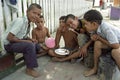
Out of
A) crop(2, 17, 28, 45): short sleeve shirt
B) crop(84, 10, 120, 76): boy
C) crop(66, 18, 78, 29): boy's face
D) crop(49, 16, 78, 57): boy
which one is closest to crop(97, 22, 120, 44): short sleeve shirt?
crop(84, 10, 120, 76): boy

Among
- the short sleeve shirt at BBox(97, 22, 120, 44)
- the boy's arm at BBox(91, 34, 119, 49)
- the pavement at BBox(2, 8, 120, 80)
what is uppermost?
the short sleeve shirt at BBox(97, 22, 120, 44)

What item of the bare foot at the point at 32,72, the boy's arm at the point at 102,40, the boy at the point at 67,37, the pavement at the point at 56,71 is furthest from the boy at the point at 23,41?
the boy's arm at the point at 102,40

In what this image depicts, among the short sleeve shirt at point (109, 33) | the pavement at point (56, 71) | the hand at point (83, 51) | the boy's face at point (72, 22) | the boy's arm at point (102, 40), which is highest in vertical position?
the boy's face at point (72, 22)

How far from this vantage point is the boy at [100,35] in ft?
8.98

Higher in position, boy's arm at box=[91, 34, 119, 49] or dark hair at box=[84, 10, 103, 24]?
dark hair at box=[84, 10, 103, 24]

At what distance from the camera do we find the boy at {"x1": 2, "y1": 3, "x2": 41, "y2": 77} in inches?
113

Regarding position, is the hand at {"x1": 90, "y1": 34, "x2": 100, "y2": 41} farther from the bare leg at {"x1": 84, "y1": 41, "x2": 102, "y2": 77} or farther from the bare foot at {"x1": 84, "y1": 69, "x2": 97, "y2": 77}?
the bare foot at {"x1": 84, "y1": 69, "x2": 97, "y2": 77}

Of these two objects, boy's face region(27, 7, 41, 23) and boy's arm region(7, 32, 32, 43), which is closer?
→ boy's arm region(7, 32, 32, 43)

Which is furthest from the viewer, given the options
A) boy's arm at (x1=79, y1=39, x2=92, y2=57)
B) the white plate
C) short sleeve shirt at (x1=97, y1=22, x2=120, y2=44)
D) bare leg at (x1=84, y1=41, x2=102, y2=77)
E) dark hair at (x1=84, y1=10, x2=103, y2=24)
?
the white plate

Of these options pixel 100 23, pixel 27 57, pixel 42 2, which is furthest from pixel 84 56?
pixel 42 2

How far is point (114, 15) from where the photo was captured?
8.61 metres

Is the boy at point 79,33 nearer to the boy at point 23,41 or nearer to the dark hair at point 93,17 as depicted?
the dark hair at point 93,17

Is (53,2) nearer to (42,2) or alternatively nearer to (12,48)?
(42,2)

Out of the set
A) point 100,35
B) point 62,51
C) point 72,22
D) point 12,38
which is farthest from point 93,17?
point 12,38
